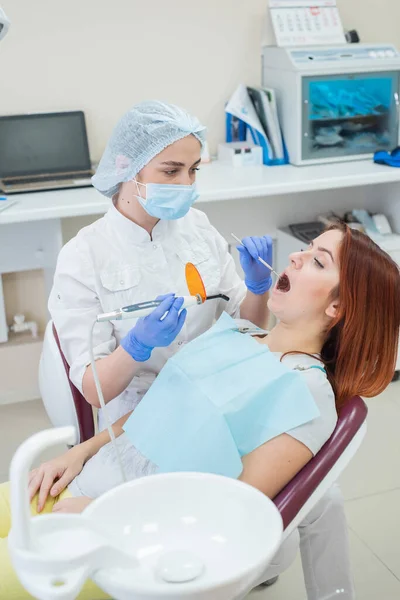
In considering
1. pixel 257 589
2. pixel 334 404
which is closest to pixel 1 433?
pixel 257 589

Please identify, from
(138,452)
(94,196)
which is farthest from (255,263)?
(94,196)

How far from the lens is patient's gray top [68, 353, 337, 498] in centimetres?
135

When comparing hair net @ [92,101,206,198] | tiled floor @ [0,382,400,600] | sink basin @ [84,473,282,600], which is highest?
hair net @ [92,101,206,198]

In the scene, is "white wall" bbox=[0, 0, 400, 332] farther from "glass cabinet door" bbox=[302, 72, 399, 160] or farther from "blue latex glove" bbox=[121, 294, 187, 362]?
"blue latex glove" bbox=[121, 294, 187, 362]

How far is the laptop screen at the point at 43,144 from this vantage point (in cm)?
283

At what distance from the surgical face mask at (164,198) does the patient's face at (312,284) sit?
0.31 metres

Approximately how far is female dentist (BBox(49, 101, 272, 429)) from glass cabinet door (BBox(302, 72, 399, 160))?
4.54 ft

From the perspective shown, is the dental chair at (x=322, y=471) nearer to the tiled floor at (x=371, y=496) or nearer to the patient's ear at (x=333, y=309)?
the patient's ear at (x=333, y=309)

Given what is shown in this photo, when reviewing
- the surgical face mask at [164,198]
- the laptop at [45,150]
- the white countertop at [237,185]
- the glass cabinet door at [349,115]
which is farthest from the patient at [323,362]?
the glass cabinet door at [349,115]

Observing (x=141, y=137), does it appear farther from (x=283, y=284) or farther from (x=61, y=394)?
(x=61, y=394)

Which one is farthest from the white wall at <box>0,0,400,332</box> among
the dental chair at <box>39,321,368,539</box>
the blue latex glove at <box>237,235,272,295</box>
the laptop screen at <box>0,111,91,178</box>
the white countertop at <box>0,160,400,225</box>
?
the dental chair at <box>39,321,368,539</box>

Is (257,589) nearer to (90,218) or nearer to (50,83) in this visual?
(90,218)

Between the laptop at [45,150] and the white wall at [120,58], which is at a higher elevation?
the white wall at [120,58]

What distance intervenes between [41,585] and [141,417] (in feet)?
2.24
